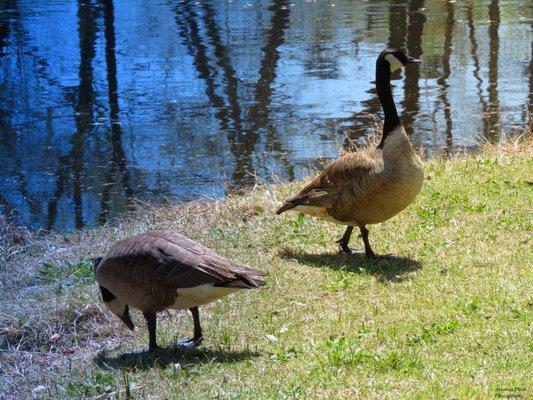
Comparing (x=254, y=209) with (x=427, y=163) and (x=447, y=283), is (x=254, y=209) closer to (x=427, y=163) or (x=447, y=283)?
(x=427, y=163)

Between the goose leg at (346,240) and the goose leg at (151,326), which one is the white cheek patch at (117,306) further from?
the goose leg at (346,240)

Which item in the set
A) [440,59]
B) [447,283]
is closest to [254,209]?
[447,283]

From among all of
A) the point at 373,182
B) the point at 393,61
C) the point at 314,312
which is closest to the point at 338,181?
the point at 373,182

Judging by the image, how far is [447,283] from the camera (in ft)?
22.7

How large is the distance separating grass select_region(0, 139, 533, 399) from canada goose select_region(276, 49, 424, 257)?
374 mm

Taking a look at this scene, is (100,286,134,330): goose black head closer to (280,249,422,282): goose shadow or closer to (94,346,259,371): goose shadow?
(94,346,259,371): goose shadow

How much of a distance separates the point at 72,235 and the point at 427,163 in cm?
402

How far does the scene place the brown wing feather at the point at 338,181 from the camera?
304 inches

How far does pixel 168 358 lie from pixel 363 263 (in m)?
2.26

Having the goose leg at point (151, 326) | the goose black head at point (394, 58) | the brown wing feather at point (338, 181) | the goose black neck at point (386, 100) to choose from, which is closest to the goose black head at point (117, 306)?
the goose leg at point (151, 326)

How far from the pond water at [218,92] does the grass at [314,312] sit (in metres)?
1.98

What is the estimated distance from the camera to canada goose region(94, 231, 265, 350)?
225 inches

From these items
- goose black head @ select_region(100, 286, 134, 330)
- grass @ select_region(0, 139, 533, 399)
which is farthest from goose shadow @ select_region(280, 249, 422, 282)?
goose black head @ select_region(100, 286, 134, 330)

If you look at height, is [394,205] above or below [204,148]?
above
